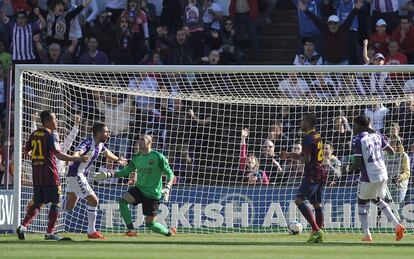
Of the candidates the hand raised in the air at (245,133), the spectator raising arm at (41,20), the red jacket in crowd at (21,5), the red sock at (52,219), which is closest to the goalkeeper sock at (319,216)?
the hand raised in the air at (245,133)

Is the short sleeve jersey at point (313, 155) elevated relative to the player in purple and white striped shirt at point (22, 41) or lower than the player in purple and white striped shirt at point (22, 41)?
lower

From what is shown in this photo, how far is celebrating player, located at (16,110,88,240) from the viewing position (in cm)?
1811

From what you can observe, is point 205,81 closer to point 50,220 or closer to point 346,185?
point 346,185

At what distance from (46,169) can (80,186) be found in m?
1.15

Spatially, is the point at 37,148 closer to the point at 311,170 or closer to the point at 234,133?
the point at 311,170

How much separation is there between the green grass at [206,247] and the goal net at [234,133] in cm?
160

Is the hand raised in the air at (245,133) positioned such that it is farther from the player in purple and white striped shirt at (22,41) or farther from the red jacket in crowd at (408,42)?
the player in purple and white striped shirt at (22,41)

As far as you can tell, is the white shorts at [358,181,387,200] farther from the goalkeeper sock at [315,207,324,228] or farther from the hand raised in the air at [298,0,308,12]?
the hand raised in the air at [298,0,308,12]

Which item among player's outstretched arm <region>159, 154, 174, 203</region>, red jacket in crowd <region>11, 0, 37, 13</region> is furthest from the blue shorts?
red jacket in crowd <region>11, 0, 37, 13</region>

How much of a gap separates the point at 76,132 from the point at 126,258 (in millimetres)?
7091

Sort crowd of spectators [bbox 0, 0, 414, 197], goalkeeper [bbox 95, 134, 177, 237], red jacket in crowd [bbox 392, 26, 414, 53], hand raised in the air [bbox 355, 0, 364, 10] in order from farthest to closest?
hand raised in the air [bbox 355, 0, 364, 10], red jacket in crowd [bbox 392, 26, 414, 53], crowd of spectators [bbox 0, 0, 414, 197], goalkeeper [bbox 95, 134, 177, 237]

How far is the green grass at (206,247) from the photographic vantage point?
15.3m

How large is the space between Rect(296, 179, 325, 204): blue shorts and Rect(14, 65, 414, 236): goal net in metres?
2.99

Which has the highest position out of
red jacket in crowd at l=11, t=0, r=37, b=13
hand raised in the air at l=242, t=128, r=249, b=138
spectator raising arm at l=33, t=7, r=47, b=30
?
red jacket in crowd at l=11, t=0, r=37, b=13
